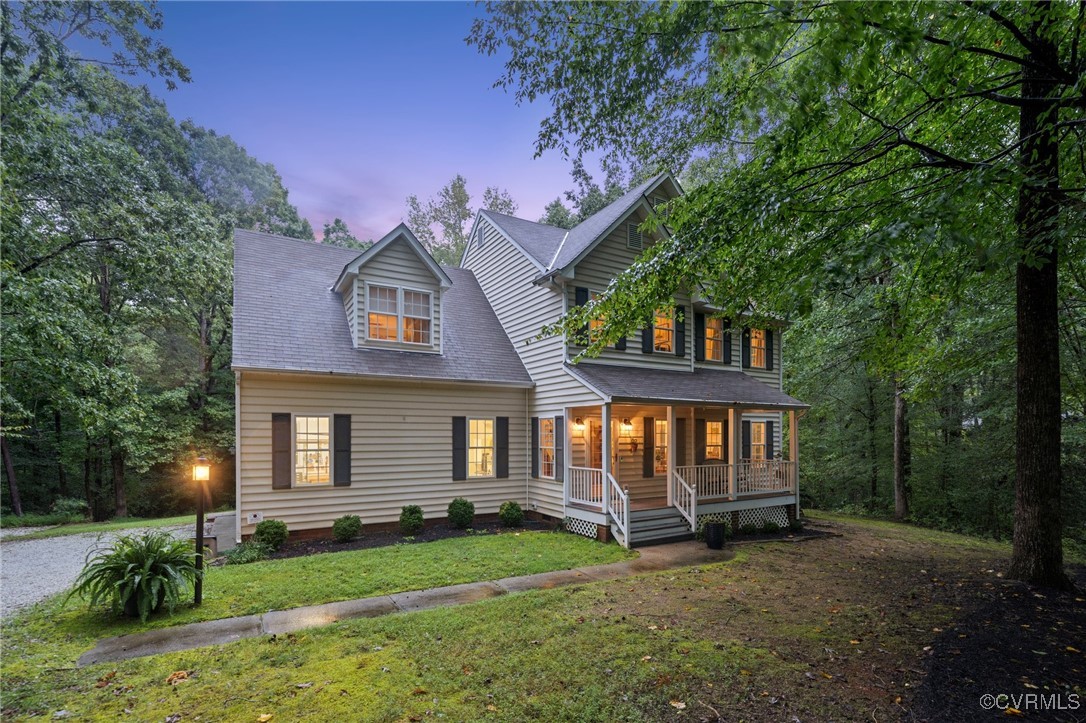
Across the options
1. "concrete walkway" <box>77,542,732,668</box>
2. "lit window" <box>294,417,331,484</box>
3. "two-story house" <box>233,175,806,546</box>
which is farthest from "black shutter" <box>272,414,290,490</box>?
"concrete walkway" <box>77,542,732,668</box>

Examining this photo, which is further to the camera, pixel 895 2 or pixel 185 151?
pixel 185 151

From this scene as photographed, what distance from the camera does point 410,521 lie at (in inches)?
421

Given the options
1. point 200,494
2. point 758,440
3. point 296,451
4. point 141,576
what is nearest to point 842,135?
point 200,494

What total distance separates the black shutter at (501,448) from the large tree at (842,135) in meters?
6.53

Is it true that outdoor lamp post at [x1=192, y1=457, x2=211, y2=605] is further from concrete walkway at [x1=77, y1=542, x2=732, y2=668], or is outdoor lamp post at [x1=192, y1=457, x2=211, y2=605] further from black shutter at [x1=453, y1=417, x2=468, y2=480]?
black shutter at [x1=453, y1=417, x2=468, y2=480]

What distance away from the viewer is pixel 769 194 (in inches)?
211

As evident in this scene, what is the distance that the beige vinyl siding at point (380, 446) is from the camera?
9.76 metres

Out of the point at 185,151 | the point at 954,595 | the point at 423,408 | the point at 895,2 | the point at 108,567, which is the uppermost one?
the point at 185,151

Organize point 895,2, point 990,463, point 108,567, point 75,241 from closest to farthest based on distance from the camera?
1. point 895,2
2. point 108,567
3. point 75,241
4. point 990,463

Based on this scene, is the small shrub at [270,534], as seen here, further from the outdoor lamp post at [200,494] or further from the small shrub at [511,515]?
the small shrub at [511,515]

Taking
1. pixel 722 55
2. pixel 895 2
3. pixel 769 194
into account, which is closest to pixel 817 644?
pixel 769 194

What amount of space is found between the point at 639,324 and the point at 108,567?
7537 millimetres

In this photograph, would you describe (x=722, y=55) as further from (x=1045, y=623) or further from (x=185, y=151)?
(x=185, y=151)

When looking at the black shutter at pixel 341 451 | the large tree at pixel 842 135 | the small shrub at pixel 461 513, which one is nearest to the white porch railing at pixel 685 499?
the small shrub at pixel 461 513
